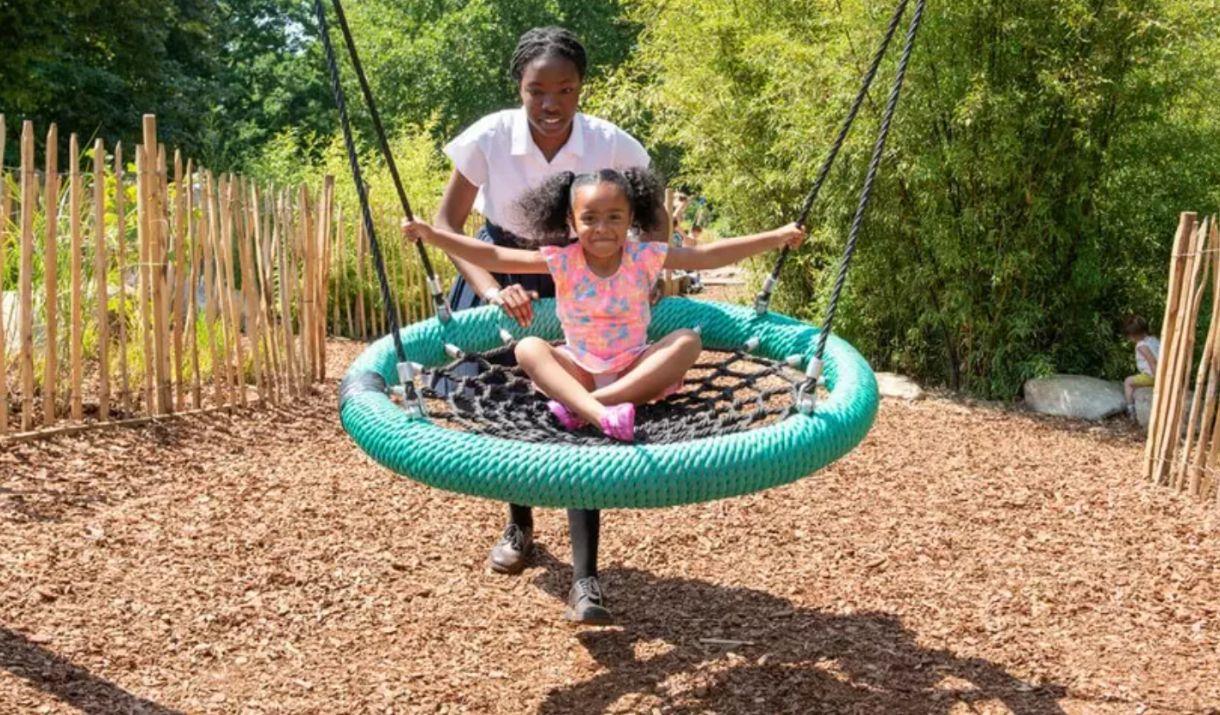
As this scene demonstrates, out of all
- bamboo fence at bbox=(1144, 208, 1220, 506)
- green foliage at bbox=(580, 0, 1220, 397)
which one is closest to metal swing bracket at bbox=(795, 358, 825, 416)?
bamboo fence at bbox=(1144, 208, 1220, 506)

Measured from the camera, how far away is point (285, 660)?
2.70 metres

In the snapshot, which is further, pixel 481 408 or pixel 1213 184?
pixel 1213 184

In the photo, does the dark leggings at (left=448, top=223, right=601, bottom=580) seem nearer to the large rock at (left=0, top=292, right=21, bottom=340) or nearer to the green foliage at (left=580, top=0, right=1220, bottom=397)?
the large rock at (left=0, top=292, right=21, bottom=340)

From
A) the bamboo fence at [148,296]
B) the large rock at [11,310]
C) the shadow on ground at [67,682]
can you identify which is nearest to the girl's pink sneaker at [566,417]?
the shadow on ground at [67,682]

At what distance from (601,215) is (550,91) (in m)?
0.31

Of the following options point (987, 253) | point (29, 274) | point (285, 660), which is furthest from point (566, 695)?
point (987, 253)

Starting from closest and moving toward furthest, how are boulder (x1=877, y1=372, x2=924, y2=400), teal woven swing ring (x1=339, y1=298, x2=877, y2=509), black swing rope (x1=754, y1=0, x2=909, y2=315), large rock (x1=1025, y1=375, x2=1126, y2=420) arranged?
teal woven swing ring (x1=339, y1=298, x2=877, y2=509) → black swing rope (x1=754, y1=0, x2=909, y2=315) → large rock (x1=1025, y1=375, x2=1126, y2=420) → boulder (x1=877, y1=372, x2=924, y2=400)

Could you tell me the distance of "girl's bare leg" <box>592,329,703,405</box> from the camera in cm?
248

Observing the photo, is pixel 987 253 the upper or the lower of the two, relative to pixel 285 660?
upper

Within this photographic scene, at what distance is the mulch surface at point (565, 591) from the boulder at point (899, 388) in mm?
1615

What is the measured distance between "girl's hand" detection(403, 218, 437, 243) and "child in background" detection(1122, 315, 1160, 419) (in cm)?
434

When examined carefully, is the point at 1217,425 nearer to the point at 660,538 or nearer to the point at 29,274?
the point at 660,538

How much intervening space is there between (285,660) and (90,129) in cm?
1346

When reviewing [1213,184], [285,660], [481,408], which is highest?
[1213,184]
